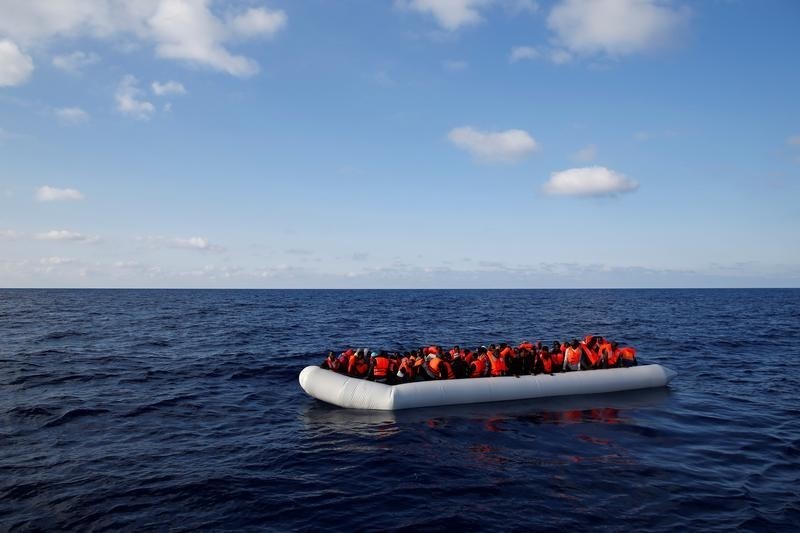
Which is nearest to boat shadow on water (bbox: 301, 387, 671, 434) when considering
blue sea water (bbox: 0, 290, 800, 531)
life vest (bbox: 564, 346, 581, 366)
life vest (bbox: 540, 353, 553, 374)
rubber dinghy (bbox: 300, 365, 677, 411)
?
blue sea water (bbox: 0, 290, 800, 531)

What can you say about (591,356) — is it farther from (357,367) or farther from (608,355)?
(357,367)

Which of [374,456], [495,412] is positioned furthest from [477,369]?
[374,456]

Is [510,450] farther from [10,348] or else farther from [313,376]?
[10,348]

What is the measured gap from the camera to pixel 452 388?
1593 centimetres

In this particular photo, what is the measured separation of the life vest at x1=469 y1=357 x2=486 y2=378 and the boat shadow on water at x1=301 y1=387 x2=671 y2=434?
3.15 ft

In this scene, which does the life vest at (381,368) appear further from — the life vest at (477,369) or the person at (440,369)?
the life vest at (477,369)

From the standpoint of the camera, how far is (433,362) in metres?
16.5

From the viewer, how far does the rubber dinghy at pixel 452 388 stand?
51.0 ft

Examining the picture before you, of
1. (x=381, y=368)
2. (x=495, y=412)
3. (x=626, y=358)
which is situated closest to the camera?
(x=495, y=412)

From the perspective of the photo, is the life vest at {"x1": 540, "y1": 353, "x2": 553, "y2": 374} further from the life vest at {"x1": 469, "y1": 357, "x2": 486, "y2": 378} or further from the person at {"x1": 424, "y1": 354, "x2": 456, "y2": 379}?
the person at {"x1": 424, "y1": 354, "x2": 456, "y2": 379}

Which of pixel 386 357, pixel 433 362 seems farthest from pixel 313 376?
pixel 433 362

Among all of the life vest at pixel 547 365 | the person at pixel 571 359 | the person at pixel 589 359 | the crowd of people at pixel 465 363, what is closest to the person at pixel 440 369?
the crowd of people at pixel 465 363

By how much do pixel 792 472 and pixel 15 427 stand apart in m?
19.2

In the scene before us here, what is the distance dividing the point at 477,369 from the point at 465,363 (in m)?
0.44
